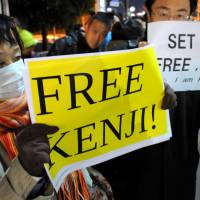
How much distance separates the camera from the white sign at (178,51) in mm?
1656

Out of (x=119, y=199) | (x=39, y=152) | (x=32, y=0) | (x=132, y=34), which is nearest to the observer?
(x=39, y=152)

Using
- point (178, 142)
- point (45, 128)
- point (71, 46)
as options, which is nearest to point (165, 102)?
point (178, 142)

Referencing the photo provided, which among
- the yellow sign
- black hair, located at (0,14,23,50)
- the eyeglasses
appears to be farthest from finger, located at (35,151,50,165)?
the eyeglasses

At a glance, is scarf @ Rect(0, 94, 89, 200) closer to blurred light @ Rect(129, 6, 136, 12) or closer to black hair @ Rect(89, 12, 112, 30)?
black hair @ Rect(89, 12, 112, 30)

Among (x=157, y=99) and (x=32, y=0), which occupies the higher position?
(x=32, y=0)

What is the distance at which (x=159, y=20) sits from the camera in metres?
1.77

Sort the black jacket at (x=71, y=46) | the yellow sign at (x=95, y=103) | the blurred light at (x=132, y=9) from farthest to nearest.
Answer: the blurred light at (x=132, y=9) < the black jacket at (x=71, y=46) < the yellow sign at (x=95, y=103)

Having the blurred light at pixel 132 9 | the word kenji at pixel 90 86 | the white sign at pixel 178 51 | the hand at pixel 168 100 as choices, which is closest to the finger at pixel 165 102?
the hand at pixel 168 100

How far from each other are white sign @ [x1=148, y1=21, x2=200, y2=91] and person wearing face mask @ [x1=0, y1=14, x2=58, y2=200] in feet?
2.08

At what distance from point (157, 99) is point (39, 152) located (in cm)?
59

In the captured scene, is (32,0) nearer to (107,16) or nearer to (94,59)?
(107,16)

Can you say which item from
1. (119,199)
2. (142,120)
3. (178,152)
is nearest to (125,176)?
(119,199)

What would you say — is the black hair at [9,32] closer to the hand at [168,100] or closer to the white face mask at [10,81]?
the white face mask at [10,81]

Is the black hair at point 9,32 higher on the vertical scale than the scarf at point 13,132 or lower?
higher
